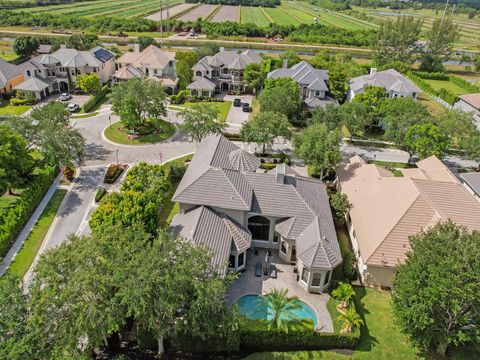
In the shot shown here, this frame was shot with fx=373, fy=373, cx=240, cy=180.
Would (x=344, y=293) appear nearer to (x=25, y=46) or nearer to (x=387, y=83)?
(x=387, y=83)

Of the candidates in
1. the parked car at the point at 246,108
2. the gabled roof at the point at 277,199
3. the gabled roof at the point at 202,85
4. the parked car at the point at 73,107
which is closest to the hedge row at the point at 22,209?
the gabled roof at the point at 277,199

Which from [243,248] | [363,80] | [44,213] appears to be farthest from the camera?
[363,80]

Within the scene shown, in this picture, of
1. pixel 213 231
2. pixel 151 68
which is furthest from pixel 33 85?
pixel 213 231

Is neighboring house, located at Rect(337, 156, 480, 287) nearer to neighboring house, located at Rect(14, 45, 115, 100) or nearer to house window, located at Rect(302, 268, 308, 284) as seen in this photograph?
house window, located at Rect(302, 268, 308, 284)

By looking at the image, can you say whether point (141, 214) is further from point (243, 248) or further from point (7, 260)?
point (7, 260)

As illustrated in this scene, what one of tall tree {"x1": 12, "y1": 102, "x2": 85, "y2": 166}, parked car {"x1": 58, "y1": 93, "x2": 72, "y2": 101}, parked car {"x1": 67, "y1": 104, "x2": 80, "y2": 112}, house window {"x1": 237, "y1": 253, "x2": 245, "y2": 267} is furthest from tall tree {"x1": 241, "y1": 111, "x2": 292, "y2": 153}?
parked car {"x1": 58, "y1": 93, "x2": 72, "y2": 101}

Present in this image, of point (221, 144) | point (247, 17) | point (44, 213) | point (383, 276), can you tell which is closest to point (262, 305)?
point (383, 276)
